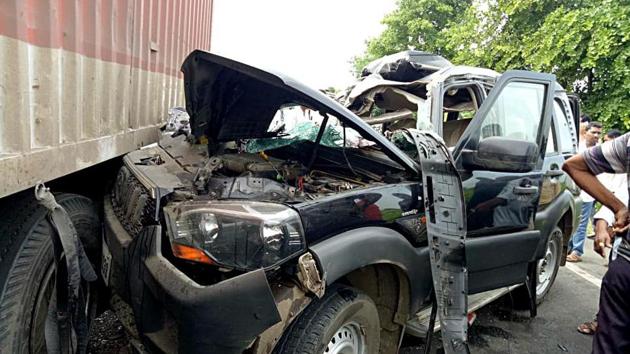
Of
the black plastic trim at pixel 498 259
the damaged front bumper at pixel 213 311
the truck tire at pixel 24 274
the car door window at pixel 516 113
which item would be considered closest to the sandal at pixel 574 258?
the black plastic trim at pixel 498 259

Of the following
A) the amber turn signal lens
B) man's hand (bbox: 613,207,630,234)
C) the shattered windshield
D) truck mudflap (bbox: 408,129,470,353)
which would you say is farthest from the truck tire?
man's hand (bbox: 613,207,630,234)

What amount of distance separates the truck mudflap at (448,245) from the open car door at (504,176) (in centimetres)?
28

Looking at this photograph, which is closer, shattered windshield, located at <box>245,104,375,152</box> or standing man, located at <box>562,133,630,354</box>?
standing man, located at <box>562,133,630,354</box>

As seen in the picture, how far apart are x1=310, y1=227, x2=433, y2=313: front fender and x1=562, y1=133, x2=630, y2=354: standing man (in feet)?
2.72

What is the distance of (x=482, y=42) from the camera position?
480 inches

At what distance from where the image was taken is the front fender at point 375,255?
1800 millimetres

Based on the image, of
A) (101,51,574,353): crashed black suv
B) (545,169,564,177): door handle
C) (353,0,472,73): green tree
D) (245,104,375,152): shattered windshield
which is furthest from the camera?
(353,0,472,73): green tree

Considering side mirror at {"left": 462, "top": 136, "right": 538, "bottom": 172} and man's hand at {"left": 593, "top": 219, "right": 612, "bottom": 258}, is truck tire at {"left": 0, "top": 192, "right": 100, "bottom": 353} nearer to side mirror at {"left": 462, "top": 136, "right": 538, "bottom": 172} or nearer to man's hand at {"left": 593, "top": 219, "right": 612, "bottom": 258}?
side mirror at {"left": 462, "top": 136, "right": 538, "bottom": 172}

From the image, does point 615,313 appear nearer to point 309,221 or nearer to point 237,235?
point 309,221

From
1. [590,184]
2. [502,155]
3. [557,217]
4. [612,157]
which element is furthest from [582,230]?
[502,155]

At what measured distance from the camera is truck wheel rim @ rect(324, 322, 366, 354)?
6.43 ft

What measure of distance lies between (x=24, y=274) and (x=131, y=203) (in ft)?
1.97

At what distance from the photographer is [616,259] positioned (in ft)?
6.44

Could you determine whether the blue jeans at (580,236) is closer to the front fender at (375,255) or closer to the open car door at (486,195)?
the open car door at (486,195)
